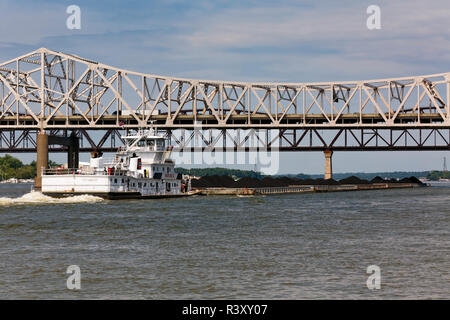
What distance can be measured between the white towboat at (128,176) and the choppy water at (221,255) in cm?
1449

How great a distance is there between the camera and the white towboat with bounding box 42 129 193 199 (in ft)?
239

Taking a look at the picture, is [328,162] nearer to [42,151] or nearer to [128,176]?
[42,151]

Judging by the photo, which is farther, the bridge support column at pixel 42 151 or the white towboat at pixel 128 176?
the bridge support column at pixel 42 151

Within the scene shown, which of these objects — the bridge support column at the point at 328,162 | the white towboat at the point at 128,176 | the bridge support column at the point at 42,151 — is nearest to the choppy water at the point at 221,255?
the white towboat at the point at 128,176

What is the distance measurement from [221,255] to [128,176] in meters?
44.2

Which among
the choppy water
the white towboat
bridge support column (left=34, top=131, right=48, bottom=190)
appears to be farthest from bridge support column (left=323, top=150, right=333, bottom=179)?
the choppy water

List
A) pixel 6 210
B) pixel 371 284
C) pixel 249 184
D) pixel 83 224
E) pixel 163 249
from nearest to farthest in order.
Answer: pixel 371 284 < pixel 163 249 < pixel 83 224 < pixel 6 210 < pixel 249 184

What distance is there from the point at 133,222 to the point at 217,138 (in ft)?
Answer: 324

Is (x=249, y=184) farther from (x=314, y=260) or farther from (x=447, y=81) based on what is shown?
(x=314, y=260)

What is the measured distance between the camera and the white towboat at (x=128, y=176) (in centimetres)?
7275

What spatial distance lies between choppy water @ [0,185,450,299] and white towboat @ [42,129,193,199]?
571 inches

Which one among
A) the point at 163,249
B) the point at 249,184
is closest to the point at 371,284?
the point at 163,249

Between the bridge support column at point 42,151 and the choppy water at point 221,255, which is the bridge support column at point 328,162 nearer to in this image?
the bridge support column at point 42,151
